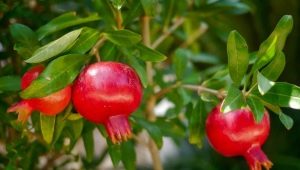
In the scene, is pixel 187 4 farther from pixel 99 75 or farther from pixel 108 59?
pixel 99 75

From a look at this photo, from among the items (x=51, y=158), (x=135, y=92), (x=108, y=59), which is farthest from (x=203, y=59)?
(x=135, y=92)

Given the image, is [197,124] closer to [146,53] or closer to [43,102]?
[146,53]

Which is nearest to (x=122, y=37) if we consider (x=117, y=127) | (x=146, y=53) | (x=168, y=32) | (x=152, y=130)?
(x=146, y=53)

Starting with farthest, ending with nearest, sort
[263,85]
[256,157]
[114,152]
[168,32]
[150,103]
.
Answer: [168,32] → [150,103] → [114,152] → [256,157] → [263,85]

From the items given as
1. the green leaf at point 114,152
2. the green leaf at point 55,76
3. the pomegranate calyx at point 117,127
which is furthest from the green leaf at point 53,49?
the green leaf at point 114,152

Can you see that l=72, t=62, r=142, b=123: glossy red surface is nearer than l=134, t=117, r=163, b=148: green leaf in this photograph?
→ Yes

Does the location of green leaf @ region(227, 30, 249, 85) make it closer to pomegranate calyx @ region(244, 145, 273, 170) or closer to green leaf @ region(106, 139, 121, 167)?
pomegranate calyx @ region(244, 145, 273, 170)

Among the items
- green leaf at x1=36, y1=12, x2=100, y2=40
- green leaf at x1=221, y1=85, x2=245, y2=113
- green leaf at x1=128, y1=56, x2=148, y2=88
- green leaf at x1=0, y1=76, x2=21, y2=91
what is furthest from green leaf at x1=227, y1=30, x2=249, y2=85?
green leaf at x1=0, y1=76, x2=21, y2=91
